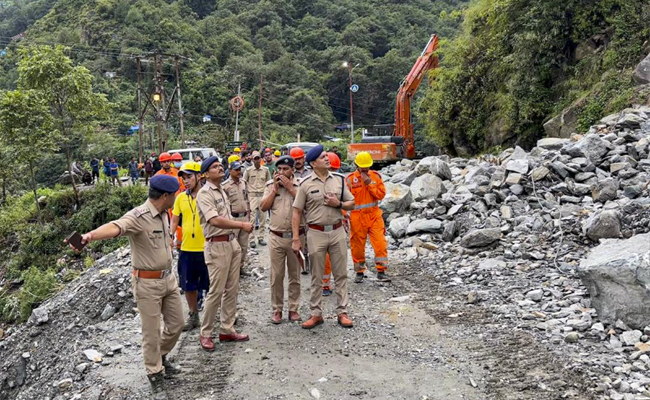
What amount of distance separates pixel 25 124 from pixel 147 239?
16.7 metres

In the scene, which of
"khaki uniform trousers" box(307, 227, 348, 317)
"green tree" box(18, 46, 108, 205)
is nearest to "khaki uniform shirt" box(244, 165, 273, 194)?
"khaki uniform trousers" box(307, 227, 348, 317)

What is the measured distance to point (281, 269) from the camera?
215 inches

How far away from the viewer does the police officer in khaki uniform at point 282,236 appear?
545cm

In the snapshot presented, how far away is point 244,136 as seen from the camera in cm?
4472

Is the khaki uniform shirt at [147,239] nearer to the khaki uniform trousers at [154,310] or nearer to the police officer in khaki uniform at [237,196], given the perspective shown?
the khaki uniform trousers at [154,310]

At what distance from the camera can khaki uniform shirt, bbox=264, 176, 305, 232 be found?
545cm

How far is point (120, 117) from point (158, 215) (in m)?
44.9

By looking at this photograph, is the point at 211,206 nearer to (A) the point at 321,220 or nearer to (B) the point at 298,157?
(A) the point at 321,220

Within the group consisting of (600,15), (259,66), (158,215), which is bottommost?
(158,215)

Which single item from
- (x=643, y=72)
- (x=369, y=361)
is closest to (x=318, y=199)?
(x=369, y=361)

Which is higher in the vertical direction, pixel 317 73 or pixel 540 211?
pixel 317 73

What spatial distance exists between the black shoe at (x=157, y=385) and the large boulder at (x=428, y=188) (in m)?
7.03

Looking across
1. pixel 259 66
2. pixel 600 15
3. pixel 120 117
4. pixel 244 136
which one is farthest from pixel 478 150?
pixel 259 66

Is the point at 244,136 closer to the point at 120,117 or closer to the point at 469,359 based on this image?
the point at 120,117
